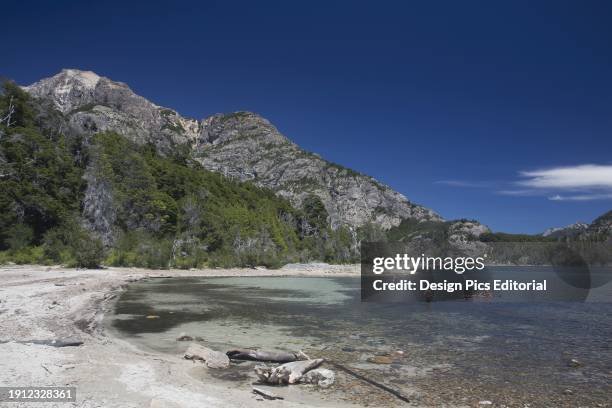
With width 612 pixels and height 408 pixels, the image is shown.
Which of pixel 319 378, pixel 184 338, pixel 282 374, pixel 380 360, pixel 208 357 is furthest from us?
pixel 184 338

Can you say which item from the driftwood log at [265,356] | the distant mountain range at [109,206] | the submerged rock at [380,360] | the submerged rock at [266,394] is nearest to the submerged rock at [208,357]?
the driftwood log at [265,356]

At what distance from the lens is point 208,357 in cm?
1345

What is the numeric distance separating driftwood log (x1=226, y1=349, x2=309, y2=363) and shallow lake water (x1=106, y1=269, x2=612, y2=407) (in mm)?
772

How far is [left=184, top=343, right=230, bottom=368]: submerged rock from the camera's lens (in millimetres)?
13156

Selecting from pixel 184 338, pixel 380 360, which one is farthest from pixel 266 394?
pixel 184 338

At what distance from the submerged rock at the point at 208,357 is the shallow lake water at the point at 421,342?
0.51 meters

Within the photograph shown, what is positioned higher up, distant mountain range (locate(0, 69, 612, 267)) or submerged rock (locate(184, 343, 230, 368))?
distant mountain range (locate(0, 69, 612, 267))

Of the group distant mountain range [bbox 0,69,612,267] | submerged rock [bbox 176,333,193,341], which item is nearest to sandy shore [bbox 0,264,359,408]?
submerged rock [bbox 176,333,193,341]

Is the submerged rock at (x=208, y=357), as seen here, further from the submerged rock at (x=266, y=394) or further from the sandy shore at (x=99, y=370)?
the submerged rock at (x=266, y=394)

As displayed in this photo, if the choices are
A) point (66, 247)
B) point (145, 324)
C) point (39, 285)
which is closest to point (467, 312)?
point (145, 324)

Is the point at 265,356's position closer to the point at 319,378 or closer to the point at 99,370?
the point at 319,378

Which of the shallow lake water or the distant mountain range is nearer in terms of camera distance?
the shallow lake water

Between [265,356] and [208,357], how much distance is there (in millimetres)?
1978

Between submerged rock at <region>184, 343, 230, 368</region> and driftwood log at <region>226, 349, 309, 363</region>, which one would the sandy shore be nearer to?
submerged rock at <region>184, 343, 230, 368</region>
